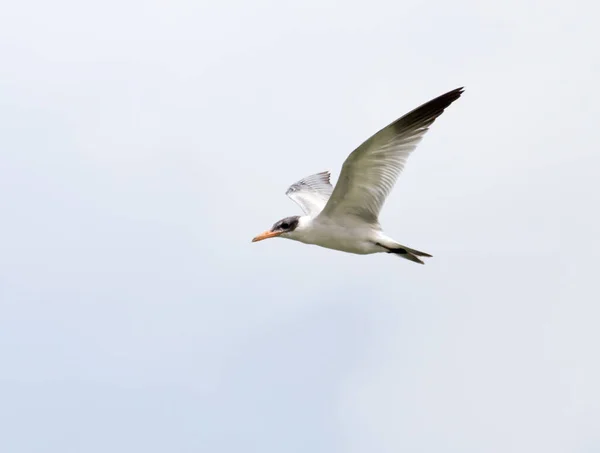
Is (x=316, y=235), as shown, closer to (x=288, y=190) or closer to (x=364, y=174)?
(x=364, y=174)

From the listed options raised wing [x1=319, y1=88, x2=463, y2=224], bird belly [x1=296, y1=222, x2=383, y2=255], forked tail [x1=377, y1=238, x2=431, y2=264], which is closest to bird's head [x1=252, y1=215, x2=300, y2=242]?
bird belly [x1=296, y1=222, x2=383, y2=255]

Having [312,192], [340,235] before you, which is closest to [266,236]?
[340,235]

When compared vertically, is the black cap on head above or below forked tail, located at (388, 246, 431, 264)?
above

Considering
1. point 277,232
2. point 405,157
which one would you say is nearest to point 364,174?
point 405,157

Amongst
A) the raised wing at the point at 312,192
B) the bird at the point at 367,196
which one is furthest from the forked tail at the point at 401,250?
the raised wing at the point at 312,192

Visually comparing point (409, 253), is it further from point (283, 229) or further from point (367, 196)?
point (283, 229)

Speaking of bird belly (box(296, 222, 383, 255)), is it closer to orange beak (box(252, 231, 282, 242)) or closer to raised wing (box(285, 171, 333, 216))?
orange beak (box(252, 231, 282, 242))
